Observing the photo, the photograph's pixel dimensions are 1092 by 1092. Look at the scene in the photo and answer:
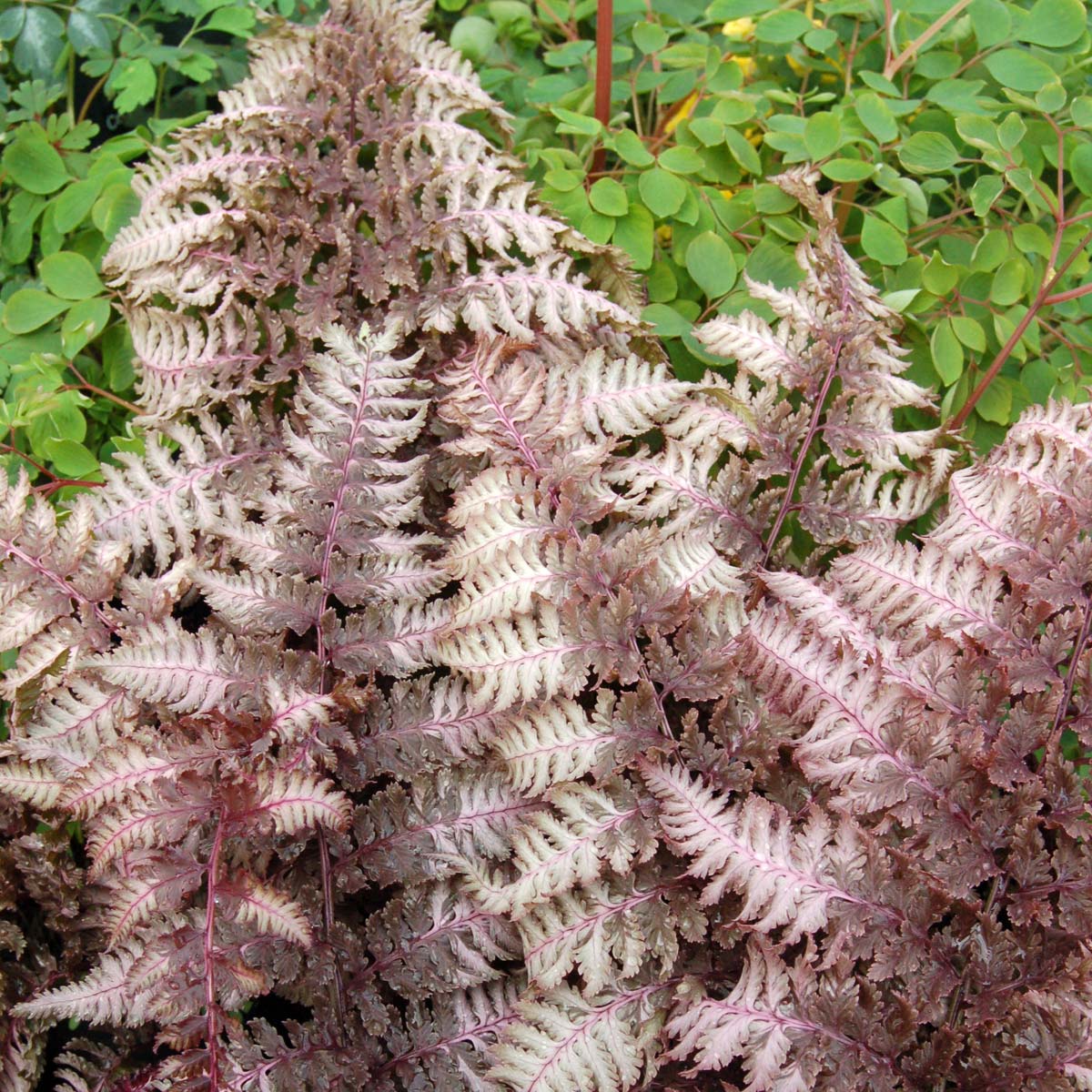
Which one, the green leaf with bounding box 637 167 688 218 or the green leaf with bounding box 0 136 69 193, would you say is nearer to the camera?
the green leaf with bounding box 637 167 688 218

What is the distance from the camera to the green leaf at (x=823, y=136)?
156 cm

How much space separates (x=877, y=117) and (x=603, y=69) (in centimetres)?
46

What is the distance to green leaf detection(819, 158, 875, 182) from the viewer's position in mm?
1570

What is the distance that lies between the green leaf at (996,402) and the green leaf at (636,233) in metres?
0.58

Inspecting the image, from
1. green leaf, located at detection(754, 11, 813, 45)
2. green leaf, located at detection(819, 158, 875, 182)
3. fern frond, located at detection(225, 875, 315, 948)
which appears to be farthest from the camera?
green leaf, located at detection(754, 11, 813, 45)

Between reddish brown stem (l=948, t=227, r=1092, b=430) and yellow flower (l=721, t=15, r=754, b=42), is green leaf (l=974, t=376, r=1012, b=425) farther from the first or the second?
yellow flower (l=721, t=15, r=754, b=42)

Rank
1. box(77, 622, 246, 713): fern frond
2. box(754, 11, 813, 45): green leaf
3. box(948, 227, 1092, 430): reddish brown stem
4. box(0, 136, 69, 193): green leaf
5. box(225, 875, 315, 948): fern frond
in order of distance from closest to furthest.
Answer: box(225, 875, 315, 948): fern frond → box(77, 622, 246, 713): fern frond → box(948, 227, 1092, 430): reddish brown stem → box(754, 11, 813, 45): green leaf → box(0, 136, 69, 193): green leaf

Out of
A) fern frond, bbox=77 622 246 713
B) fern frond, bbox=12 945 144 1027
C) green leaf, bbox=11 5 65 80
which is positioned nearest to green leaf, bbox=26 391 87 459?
fern frond, bbox=77 622 246 713

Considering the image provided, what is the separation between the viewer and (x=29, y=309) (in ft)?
5.64

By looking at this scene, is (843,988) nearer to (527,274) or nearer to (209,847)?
(209,847)

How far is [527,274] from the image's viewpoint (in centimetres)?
148

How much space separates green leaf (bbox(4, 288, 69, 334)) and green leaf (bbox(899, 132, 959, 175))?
1.43m

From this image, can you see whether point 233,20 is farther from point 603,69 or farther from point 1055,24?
point 1055,24

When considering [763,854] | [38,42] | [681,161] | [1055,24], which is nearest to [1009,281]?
[1055,24]
